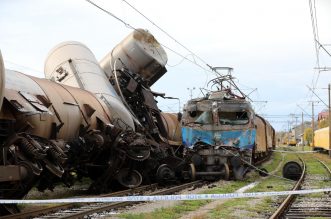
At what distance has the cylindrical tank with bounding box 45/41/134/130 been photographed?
15766 mm

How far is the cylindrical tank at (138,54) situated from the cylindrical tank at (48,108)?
6.33m

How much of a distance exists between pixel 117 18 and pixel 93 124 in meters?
3.14

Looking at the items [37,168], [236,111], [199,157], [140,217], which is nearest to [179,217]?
[140,217]

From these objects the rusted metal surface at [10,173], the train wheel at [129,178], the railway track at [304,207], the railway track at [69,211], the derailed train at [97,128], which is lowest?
the railway track at [69,211]

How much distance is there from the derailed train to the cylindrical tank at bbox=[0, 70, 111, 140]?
0.02m

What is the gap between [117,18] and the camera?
47.1ft

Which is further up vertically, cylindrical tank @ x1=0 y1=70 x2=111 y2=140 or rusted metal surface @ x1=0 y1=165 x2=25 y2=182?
cylindrical tank @ x1=0 y1=70 x2=111 y2=140

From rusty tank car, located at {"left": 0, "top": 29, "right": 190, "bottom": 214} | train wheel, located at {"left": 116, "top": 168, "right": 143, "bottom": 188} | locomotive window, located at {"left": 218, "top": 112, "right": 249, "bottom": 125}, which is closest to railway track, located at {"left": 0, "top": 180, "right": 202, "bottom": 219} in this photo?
rusty tank car, located at {"left": 0, "top": 29, "right": 190, "bottom": 214}

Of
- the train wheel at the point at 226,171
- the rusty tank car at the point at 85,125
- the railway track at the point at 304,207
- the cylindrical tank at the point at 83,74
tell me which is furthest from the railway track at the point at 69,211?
the train wheel at the point at 226,171

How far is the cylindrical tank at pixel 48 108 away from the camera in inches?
382

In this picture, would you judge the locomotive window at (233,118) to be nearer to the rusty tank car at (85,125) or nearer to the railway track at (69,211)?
the rusty tank car at (85,125)

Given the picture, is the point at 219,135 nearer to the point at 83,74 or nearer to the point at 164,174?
the point at 164,174

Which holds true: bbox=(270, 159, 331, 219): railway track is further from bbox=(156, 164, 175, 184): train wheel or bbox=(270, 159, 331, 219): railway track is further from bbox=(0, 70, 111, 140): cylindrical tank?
bbox=(0, 70, 111, 140): cylindrical tank

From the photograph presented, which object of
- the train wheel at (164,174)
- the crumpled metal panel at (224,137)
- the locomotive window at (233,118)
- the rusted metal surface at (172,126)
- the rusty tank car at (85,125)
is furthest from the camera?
the rusted metal surface at (172,126)
